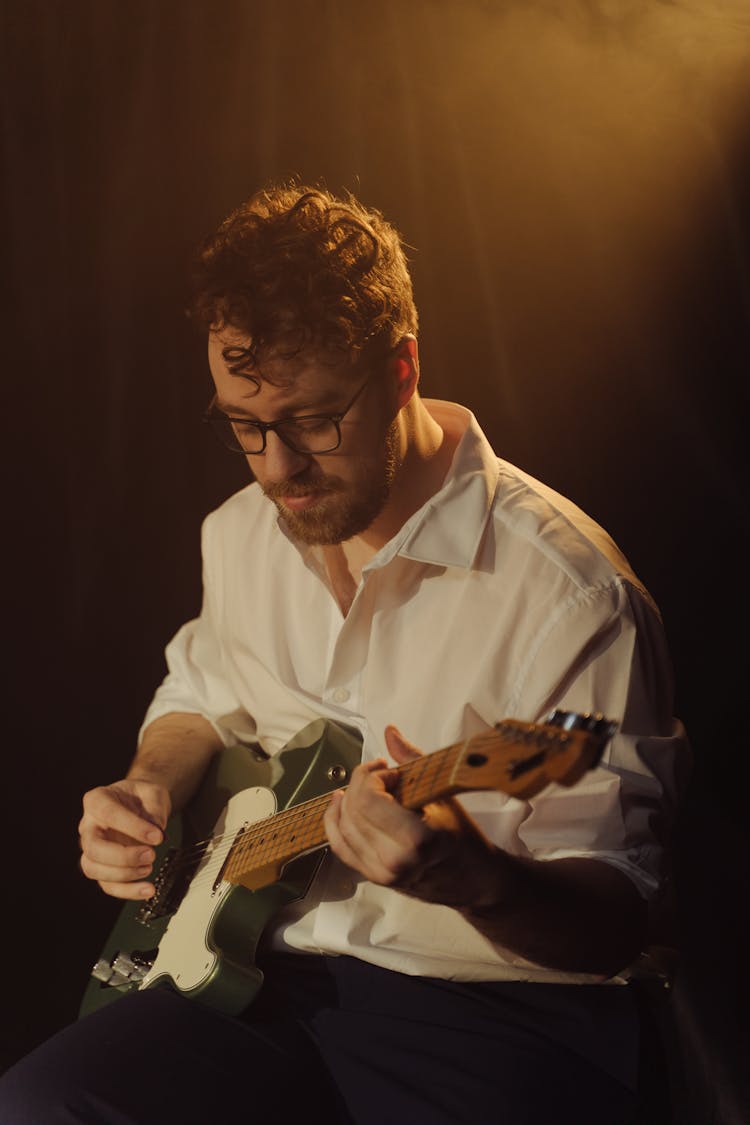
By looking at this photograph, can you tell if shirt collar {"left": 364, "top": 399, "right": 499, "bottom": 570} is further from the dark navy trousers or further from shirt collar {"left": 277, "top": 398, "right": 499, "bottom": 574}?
the dark navy trousers

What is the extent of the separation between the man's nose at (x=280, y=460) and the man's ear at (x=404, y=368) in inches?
7.9

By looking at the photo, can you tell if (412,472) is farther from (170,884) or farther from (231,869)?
(170,884)

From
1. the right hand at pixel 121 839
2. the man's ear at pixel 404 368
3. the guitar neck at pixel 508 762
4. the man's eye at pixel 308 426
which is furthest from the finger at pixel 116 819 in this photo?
the man's ear at pixel 404 368

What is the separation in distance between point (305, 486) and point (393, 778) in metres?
0.58

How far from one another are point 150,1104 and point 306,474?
99 cm

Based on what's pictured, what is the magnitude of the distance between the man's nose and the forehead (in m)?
0.07

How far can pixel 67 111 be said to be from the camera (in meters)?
2.22

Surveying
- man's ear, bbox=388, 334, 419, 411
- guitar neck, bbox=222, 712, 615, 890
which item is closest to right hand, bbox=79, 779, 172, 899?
guitar neck, bbox=222, 712, 615, 890

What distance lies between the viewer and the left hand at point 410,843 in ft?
3.83

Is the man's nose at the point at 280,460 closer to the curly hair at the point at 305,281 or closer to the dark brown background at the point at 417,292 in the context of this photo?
the curly hair at the point at 305,281

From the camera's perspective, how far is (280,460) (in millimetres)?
1604

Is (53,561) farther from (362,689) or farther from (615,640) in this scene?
(615,640)

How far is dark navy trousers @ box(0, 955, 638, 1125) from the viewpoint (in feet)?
4.58

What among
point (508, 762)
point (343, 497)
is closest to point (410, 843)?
point (508, 762)
